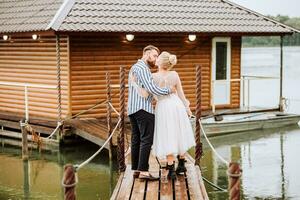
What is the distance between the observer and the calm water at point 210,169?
445 inches

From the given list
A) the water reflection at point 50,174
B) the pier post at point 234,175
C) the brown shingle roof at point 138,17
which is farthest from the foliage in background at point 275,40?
the pier post at point 234,175

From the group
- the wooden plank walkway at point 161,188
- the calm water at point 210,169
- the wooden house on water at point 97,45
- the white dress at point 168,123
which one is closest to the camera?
the wooden plank walkway at point 161,188

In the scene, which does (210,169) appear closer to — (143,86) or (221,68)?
(143,86)

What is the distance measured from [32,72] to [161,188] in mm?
10512

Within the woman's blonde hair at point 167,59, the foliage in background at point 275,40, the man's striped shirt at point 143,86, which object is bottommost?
the man's striped shirt at point 143,86

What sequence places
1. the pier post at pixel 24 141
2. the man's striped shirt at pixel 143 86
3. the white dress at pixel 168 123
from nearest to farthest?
the man's striped shirt at pixel 143 86 < the white dress at pixel 168 123 < the pier post at pixel 24 141

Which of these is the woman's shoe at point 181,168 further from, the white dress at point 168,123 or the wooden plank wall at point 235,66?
the wooden plank wall at point 235,66

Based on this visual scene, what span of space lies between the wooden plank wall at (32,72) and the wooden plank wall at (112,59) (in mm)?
328

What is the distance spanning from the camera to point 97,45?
16312mm

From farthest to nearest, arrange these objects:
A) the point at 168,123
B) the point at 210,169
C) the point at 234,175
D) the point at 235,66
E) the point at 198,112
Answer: the point at 235,66 < the point at 210,169 < the point at 198,112 < the point at 168,123 < the point at 234,175

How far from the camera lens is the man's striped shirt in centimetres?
750

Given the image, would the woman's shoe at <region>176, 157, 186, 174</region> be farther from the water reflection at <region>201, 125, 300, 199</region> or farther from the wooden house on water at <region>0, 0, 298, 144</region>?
the wooden house on water at <region>0, 0, 298, 144</region>

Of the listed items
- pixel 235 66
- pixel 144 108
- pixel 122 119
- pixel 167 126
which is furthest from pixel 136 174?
pixel 235 66

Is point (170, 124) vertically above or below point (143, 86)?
below
